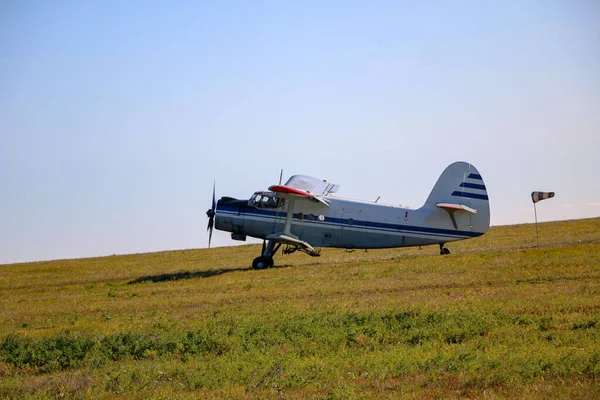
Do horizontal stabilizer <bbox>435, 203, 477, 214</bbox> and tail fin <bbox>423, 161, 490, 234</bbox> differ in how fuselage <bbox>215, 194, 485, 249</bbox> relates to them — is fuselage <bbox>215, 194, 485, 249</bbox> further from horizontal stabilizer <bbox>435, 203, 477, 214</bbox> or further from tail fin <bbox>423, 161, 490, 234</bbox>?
horizontal stabilizer <bbox>435, 203, 477, 214</bbox>

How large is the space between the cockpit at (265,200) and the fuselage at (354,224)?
0.04 m

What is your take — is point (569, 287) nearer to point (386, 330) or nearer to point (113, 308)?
point (386, 330)

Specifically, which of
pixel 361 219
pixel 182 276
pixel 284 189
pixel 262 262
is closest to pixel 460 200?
pixel 361 219

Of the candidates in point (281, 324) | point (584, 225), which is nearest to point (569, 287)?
point (281, 324)

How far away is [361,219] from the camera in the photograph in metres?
30.8

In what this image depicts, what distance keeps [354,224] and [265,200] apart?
3.96m

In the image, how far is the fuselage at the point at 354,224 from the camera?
30.6 m

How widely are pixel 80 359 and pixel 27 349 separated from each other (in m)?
1.42

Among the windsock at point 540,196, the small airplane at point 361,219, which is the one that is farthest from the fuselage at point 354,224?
the windsock at point 540,196

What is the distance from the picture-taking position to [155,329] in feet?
55.2

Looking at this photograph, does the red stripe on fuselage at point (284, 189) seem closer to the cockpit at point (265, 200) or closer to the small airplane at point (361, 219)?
the small airplane at point (361, 219)

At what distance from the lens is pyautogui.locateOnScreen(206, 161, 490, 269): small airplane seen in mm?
30594

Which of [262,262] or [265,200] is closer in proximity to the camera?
[262,262]

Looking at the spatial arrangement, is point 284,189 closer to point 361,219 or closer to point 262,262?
point 262,262
